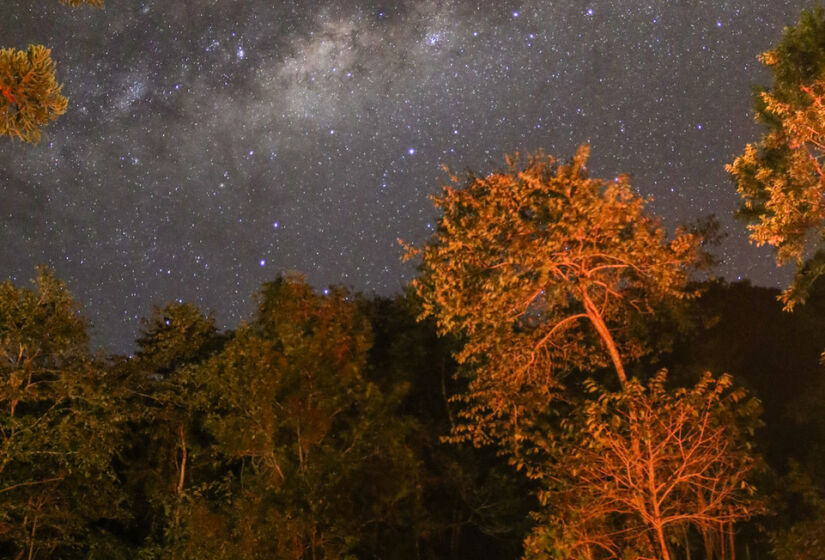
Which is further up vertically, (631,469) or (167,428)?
(167,428)

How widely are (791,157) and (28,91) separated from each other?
9669mm

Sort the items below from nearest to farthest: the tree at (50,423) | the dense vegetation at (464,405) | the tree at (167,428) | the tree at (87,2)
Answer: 1. the tree at (87,2)
2. the dense vegetation at (464,405)
3. the tree at (50,423)
4. the tree at (167,428)

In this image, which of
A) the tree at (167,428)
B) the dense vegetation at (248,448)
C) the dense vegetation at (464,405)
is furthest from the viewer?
the tree at (167,428)

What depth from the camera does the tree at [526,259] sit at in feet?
30.7

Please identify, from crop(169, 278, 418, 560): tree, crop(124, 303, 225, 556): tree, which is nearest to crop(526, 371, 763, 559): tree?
crop(169, 278, 418, 560): tree

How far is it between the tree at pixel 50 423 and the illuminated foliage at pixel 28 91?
800cm

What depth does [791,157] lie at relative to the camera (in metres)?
10.4

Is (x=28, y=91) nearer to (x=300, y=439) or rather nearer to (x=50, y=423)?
(x=300, y=439)

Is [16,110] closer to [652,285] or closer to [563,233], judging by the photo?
[563,233]

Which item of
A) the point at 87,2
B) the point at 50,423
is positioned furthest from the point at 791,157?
the point at 50,423

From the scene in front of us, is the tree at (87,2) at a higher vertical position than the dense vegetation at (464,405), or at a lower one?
higher

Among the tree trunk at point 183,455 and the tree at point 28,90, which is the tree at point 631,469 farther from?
the tree trunk at point 183,455

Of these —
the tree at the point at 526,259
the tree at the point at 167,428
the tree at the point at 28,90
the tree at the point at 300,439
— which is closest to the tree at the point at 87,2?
the tree at the point at 28,90

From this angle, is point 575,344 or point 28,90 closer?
point 28,90
